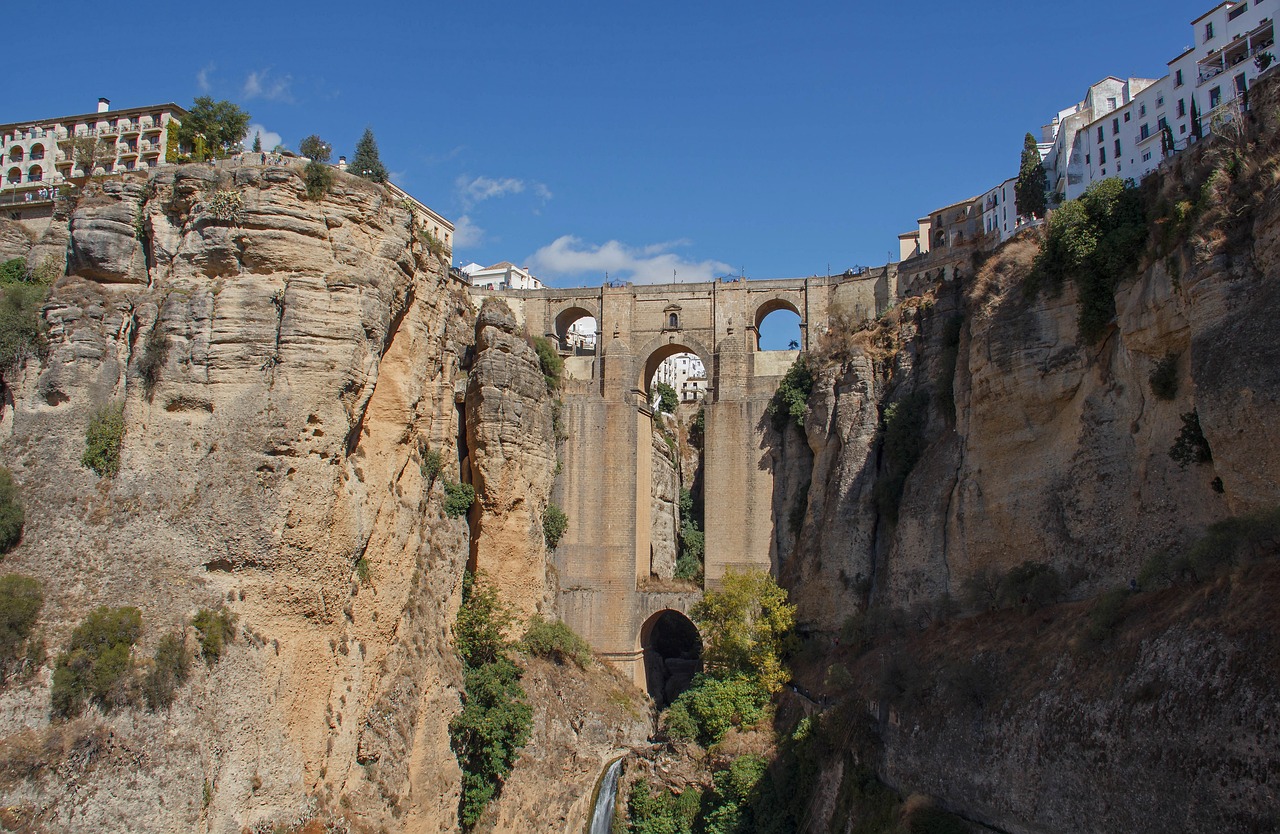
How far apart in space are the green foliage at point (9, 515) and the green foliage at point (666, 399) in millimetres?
26080

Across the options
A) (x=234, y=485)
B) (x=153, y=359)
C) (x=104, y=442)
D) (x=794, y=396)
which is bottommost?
(x=234, y=485)

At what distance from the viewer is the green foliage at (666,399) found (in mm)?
42375

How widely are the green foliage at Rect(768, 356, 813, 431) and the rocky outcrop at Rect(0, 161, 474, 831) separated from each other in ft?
47.3

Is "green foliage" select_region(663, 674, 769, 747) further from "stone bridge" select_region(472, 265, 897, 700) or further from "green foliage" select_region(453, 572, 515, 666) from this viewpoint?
"green foliage" select_region(453, 572, 515, 666)

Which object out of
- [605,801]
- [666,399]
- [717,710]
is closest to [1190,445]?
[717,710]

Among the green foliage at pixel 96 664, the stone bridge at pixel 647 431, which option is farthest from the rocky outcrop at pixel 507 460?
the green foliage at pixel 96 664

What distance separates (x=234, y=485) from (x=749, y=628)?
16640mm

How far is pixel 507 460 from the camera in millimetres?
30547

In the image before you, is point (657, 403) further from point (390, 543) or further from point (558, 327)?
point (390, 543)

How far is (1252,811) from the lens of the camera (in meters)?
10.8

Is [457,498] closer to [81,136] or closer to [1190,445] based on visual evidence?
[1190,445]

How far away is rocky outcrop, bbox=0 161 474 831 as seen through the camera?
58.3 feet

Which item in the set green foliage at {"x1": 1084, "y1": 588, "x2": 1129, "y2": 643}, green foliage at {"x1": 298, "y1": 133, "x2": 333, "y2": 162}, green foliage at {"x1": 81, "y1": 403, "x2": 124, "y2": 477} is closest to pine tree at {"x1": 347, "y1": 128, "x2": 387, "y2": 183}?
green foliage at {"x1": 298, "y1": 133, "x2": 333, "y2": 162}

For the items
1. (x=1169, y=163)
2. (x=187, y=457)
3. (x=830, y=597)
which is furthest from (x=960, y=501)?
(x=187, y=457)
